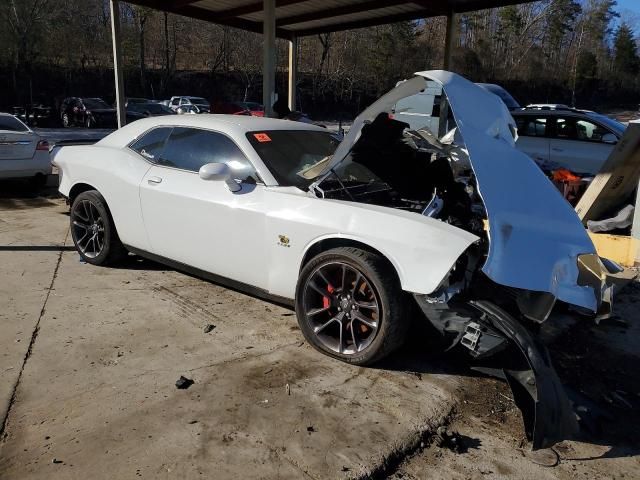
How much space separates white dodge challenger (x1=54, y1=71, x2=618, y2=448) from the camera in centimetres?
296

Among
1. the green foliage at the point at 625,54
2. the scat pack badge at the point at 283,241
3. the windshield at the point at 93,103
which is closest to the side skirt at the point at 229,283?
the scat pack badge at the point at 283,241

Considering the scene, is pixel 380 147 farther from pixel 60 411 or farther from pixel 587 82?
pixel 587 82

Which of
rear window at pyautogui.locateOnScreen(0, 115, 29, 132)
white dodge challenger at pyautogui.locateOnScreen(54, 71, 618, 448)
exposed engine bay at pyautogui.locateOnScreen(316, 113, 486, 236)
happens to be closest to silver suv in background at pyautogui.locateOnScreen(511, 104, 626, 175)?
exposed engine bay at pyautogui.locateOnScreen(316, 113, 486, 236)

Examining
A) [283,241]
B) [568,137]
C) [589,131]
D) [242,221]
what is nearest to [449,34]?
[568,137]

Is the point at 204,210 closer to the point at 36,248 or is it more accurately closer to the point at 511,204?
the point at 511,204

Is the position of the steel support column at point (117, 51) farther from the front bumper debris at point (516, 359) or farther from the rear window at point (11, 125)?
the front bumper debris at point (516, 359)

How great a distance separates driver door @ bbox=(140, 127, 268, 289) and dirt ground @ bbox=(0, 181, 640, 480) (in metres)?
0.41

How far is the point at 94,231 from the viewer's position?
5.14 meters

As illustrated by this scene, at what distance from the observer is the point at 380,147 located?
12.8ft

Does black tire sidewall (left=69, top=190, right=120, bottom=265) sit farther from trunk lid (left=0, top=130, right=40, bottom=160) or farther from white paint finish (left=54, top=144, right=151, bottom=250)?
trunk lid (left=0, top=130, right=40, bottom=160)

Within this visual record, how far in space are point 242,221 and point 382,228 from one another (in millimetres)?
1129

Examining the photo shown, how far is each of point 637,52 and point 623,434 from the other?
74099 mm

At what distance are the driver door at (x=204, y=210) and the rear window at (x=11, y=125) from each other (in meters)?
5.77

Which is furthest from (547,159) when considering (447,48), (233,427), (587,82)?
(587,82)
